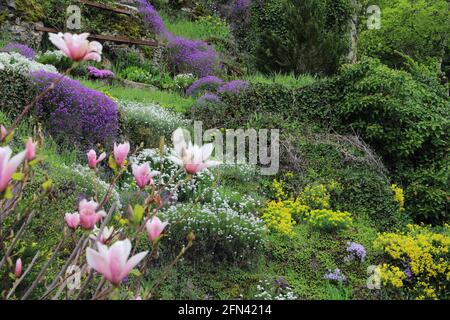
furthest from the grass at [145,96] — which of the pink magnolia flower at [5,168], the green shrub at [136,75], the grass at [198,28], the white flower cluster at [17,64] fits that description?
the pink magnolia flower at [5,168]

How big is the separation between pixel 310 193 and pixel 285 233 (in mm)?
1085

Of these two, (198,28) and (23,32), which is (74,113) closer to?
(23,32)

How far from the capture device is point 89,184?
472 centimetres

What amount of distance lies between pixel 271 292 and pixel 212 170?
209 cm

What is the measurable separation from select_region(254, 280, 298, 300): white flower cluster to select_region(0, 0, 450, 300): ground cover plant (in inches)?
0.6

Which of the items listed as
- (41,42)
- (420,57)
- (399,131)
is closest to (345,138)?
(399,131)

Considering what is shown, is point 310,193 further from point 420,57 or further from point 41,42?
point 420,57

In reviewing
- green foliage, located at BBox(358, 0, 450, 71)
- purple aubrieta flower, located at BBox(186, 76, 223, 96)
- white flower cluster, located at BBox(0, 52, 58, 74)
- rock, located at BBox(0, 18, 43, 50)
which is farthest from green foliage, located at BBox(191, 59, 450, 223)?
green foliage, located at BBox(358, 0, 450, 71)

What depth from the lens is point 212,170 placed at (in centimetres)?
604

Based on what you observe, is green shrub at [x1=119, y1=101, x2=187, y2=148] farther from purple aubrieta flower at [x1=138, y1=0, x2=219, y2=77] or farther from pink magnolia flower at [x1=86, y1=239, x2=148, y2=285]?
pink magnolia flower at [x1=86, y1=239, x2=148, y2=285]

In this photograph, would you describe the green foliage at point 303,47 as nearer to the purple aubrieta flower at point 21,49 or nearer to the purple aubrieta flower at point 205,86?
the purple aubrieta flower at point 205,86

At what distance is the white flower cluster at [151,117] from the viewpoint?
6.75 m

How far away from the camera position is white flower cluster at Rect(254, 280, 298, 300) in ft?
13.4
